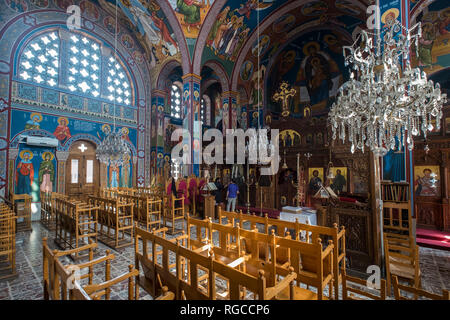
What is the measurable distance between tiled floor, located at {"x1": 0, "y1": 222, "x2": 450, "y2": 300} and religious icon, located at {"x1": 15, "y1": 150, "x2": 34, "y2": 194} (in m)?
3.39

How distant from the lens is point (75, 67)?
9789 mm

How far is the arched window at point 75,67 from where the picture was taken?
8.65 metres

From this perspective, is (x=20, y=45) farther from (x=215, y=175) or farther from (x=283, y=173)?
(x=283, y=173)

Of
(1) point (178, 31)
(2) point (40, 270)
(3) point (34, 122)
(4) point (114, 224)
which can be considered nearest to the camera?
(2) point (40, 270)

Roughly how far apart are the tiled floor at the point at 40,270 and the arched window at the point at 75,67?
275 inches

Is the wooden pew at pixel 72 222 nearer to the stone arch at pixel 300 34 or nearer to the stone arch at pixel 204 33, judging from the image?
the stone arch at pixel 204 33

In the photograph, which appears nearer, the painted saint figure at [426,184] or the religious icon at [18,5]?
the painted saint figure at [426,184]

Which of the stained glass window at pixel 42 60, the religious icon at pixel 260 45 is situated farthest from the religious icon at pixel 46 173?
the religious icon at pixel 260 45

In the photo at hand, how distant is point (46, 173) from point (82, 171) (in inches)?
58.6

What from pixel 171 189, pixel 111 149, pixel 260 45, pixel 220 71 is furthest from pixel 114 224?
pixel 260 45

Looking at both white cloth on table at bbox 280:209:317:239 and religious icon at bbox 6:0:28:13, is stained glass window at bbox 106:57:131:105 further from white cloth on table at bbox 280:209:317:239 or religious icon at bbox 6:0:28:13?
white cloth on table at bbox 280:209:317:239

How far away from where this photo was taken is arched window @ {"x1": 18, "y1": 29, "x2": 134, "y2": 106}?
865cm

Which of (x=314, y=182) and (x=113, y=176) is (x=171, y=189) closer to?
(x=113, y=176)

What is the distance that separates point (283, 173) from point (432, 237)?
18.3ft
